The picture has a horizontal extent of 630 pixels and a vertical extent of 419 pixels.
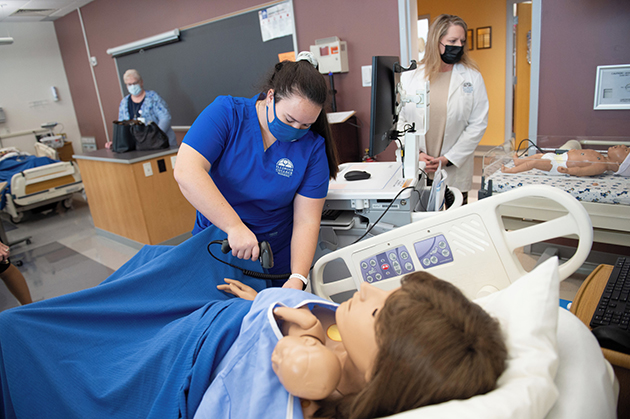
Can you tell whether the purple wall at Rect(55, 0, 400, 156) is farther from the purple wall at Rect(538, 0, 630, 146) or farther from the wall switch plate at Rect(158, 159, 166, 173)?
the wall switch plate at Rect(158, 159, 166, 173)

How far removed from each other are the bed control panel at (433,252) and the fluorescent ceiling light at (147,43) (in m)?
4.37

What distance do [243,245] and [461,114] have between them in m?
1.70

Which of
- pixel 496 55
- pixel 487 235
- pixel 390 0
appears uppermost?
pixel 390 0

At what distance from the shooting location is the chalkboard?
400 cm

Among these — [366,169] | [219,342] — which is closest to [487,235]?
[219,342]

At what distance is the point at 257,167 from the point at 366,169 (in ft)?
2.20

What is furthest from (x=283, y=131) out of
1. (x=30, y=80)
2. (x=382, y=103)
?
(x=30, y=80)

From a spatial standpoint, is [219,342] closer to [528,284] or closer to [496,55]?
[528,284]

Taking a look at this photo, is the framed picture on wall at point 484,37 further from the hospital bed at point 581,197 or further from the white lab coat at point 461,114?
the hospital bed at point 581,197

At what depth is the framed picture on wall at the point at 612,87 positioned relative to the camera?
2.30 metres

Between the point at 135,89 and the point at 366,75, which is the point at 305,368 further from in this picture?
the point at 135,89

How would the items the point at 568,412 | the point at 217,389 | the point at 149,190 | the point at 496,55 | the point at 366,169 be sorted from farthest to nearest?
the point at 496,55
the point at 149,190
the point at 366,169
the point at 217,389
the point at 568,412

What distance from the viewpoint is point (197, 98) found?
15.5ft

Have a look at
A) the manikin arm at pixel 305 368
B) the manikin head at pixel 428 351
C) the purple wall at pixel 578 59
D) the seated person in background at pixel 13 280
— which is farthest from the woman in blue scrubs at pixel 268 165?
the purple wall at pixel 578 59
